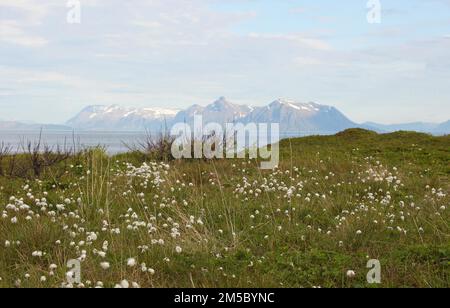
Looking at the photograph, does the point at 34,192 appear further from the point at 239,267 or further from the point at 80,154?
the point at 239,267

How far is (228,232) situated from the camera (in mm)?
8812

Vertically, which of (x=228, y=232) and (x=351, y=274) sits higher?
(x=228, y=232)

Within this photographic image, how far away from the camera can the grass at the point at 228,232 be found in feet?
22.4

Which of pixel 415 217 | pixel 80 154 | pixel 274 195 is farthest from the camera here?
pixel 80 154

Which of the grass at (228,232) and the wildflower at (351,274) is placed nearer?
the wildflower at (351,274)

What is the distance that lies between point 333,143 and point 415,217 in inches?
582

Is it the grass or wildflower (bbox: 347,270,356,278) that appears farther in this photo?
the grass

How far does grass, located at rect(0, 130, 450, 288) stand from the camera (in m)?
6.82

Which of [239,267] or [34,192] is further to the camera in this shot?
[34,192]

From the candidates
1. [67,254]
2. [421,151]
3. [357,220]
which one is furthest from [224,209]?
[421,151]

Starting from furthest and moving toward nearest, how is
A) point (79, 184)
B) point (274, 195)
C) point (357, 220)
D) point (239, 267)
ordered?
point (79, 184), point (274, 195), point (357, 220), point (239, 267)

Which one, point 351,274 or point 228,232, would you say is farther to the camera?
point 228,232

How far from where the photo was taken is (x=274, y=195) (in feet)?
38.2
